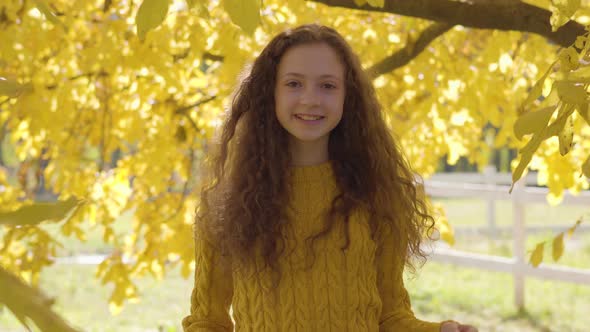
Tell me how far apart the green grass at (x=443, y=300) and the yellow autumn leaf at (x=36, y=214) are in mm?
4093

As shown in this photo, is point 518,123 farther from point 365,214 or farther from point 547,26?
point 547,26

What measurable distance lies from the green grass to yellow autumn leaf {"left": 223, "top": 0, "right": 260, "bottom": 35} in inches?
151

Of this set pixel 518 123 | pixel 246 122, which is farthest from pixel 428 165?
pixel 518 123

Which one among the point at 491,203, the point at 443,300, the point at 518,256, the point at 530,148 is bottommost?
the point at 443,300

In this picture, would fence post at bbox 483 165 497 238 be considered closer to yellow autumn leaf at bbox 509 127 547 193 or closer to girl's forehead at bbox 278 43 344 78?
girl's forehead at bbox 278 43 344 78

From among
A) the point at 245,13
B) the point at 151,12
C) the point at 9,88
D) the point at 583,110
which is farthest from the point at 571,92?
the point at 9,88

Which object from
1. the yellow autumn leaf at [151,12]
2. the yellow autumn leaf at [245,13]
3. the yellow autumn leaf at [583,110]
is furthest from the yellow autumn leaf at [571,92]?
the yellow autumn leaf at [151,12]

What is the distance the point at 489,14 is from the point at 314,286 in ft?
3.20

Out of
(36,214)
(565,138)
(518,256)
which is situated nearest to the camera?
(36,214)

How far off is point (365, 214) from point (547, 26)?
82cm

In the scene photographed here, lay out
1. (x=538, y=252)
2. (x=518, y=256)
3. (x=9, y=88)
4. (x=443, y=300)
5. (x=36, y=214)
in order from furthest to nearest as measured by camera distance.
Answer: (x=443, y=300)
(x=518, y=256)
(x=538, y=252)
(x=9, y=88)
(x=36, y=214)

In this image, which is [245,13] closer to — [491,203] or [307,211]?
[307,211]

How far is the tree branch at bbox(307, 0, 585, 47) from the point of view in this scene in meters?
2.04

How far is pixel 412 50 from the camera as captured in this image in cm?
261
